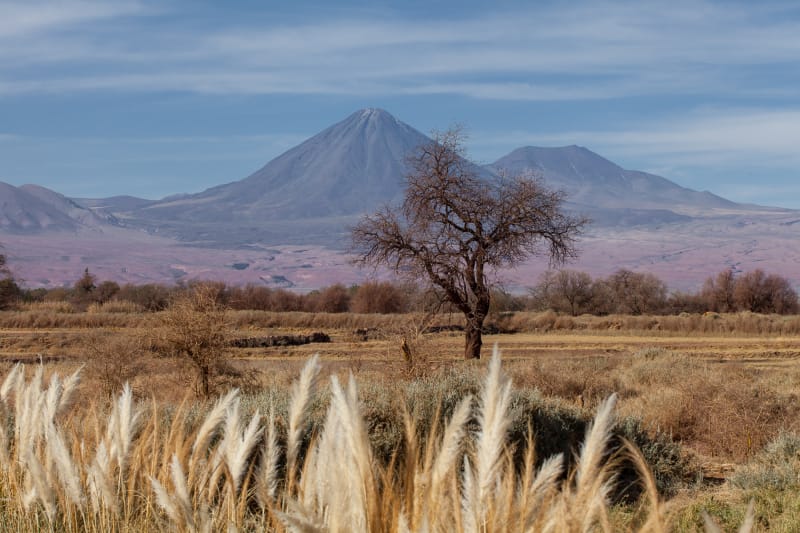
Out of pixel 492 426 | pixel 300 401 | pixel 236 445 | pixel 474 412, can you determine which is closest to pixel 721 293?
pixel 474 412

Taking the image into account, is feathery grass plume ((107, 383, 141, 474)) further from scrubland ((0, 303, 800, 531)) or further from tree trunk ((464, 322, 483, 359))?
tree trunk ((464, 322, 483, 359))

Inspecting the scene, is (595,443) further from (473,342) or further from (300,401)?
(473,342)

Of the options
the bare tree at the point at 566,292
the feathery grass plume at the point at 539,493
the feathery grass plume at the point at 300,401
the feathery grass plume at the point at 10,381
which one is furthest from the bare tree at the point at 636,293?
the feathery grass plume at the point at 539,493

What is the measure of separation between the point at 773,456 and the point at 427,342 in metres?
6.62

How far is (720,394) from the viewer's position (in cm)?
1433

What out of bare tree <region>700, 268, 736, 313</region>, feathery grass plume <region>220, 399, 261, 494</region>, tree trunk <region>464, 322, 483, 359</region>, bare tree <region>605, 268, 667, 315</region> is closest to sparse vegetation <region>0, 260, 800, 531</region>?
feathery grass plume <region>220, 399, 261, 494</region>

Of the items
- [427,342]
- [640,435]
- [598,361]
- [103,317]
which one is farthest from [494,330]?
[640,435]

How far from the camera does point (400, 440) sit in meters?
3.30

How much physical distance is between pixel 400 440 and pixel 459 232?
21657mm

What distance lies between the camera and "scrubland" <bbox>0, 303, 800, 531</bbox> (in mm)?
2314

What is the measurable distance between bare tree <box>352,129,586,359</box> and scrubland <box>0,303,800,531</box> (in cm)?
402

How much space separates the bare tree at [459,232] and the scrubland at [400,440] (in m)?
4.02

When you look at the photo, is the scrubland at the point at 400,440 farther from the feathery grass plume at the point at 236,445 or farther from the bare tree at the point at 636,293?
the bare tree at the point at 636,293

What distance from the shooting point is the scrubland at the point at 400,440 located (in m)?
2.31
